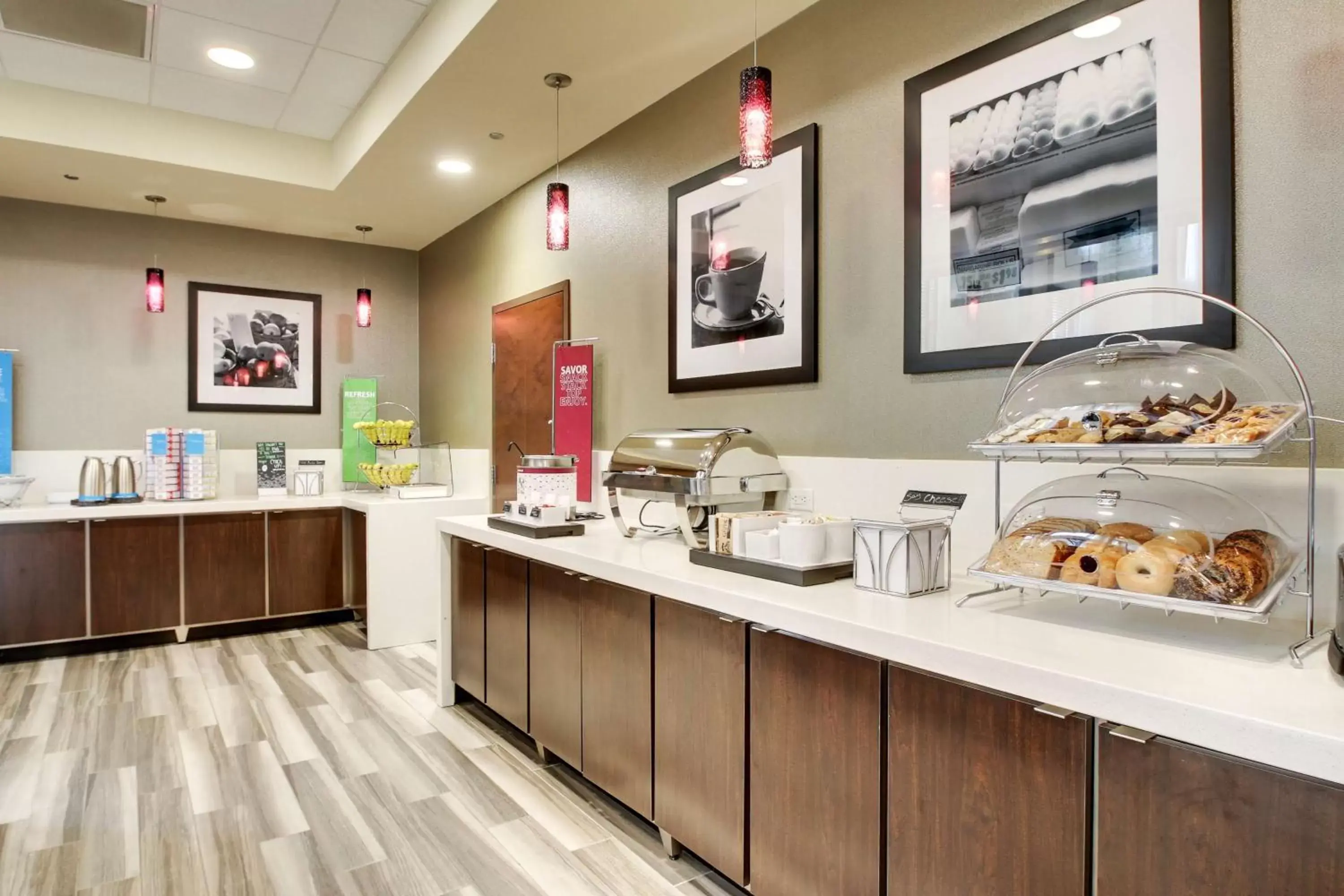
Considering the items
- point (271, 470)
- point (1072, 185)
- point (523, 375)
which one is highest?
point (1072, 185)

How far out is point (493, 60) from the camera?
3.15 m

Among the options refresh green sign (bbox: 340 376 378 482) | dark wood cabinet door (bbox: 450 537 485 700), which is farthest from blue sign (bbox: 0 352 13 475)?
dark wood cabinet door (bbox: 450 537 485 700)

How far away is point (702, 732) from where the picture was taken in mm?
2062

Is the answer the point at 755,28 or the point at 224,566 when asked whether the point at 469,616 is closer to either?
the point at 224,566

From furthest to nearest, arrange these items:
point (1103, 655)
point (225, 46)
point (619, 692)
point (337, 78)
→ point (337, 78) → point (225, 46) → point (619, 692) → point (1103, 655)

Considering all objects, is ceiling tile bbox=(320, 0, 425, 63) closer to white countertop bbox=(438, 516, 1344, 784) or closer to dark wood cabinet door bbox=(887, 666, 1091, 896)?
white countertop bbox=(438, 516, 1344, 784)

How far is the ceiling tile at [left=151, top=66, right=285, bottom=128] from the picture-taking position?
397 centimetres

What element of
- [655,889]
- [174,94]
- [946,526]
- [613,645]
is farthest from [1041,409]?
[174,94]

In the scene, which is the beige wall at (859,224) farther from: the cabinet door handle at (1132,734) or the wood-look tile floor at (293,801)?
the wood-look tile floor at (293,801)

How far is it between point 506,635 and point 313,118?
330 cm

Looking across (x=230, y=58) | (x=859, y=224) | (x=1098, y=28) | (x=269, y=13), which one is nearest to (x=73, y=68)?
(x=230, y=58)

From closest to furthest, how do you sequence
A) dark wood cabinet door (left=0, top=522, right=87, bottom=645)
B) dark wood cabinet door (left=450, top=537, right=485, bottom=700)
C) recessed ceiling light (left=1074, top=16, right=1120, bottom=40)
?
recessed ceiling light (left=1074, top=16, right=1120, bottom=40), dark wood cabinet door (left=450, top=537, right=485, bottom=700), dark wood cabinet door (left=0, top=522, right=87, bottom=645)

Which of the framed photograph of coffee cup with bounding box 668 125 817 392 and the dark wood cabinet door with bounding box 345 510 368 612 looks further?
the dark wood cabinet door with bounding box 345 510 368 612

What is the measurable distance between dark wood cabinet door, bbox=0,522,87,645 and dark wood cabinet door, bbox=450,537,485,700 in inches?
102
